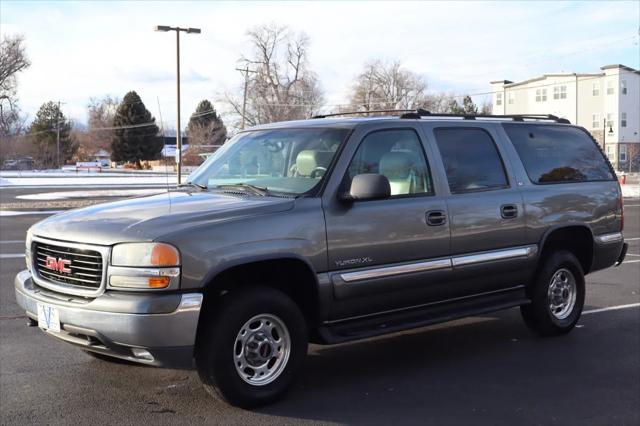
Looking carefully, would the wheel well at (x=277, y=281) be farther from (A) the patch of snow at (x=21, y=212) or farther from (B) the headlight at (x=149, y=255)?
(A) the patch of snow at (x=21, y=212)

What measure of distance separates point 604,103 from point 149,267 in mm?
70358

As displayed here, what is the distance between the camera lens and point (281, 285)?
492cm

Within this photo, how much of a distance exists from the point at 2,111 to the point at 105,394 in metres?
31.1

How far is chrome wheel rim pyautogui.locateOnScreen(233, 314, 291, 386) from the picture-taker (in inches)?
179

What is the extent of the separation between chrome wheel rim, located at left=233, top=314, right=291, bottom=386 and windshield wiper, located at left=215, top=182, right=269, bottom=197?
963 millimetres

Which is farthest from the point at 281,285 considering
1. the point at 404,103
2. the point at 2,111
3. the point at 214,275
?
the point at 404,103

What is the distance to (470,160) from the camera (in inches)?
236

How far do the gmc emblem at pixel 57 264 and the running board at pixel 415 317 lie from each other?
1767 mm

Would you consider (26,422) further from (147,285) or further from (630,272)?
(630,272)

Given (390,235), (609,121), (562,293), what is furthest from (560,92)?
(390,235)

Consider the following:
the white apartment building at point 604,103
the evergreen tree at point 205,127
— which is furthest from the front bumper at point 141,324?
the evergreen tree at point 205,127

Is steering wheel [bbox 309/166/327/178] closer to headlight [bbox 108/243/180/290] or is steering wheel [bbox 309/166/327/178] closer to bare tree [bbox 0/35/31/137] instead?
headlight [bbox 108/243/180/290]

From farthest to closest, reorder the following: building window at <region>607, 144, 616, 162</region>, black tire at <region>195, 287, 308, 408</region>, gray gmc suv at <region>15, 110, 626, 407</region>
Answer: building window at <region>607, 144, 616, 162</region> < black tire at <region>195, 287, 308, 408</region> < gray gmc suv at <region>15, 110, 626, 407</region>

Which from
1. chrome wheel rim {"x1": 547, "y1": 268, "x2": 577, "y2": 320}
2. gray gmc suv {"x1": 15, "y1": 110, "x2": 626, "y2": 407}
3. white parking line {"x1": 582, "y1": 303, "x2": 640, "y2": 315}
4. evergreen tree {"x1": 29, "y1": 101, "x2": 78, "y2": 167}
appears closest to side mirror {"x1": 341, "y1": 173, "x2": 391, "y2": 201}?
gray gmc suv {"x1": 15, "y1": 110, "x2": 626, "y2": 407}
